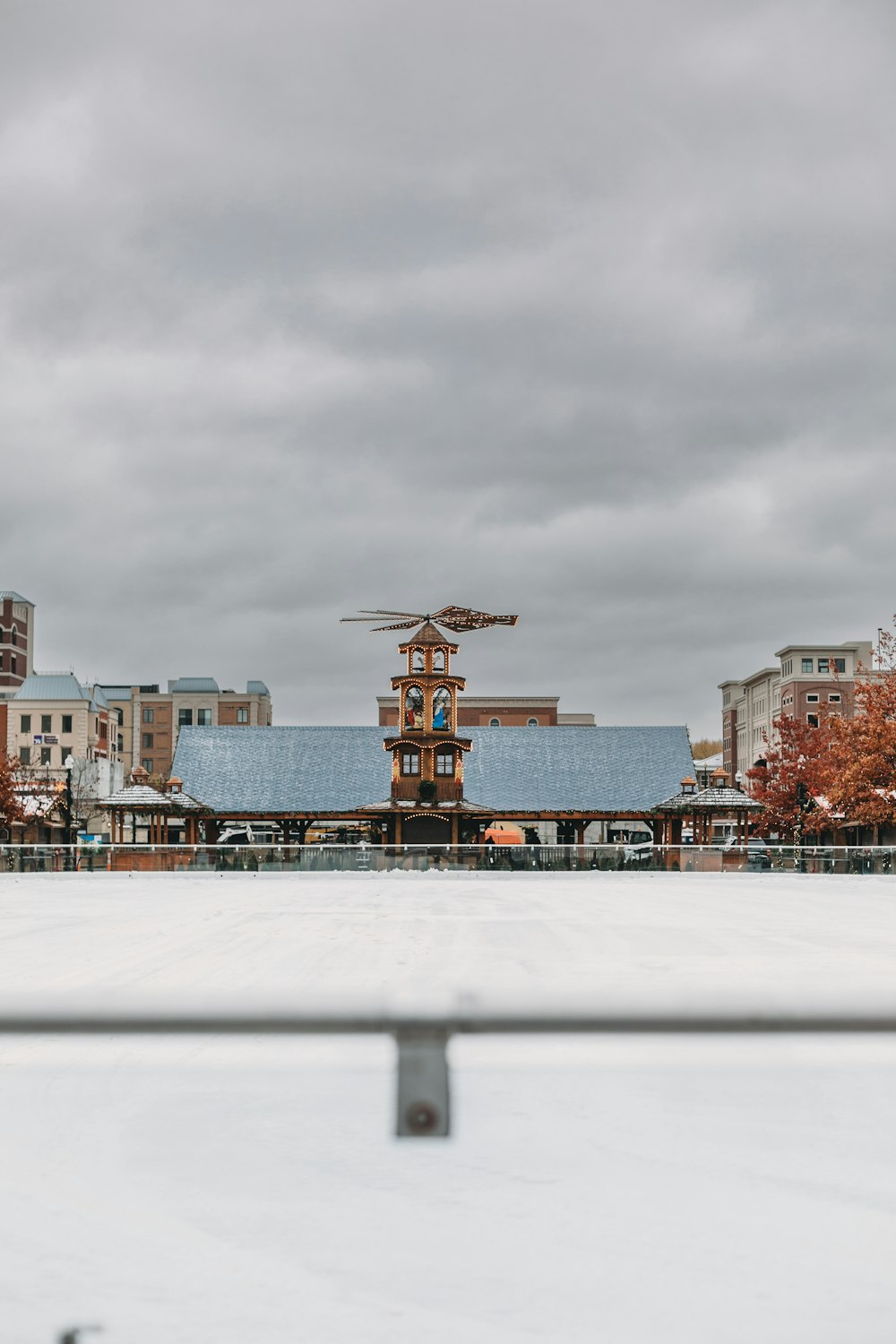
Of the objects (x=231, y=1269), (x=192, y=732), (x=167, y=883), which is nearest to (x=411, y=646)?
(x=192, y=732)

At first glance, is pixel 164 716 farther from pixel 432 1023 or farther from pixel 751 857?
pixel 432 1023

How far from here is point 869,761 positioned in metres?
54.0

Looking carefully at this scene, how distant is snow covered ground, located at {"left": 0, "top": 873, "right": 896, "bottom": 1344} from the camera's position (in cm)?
344

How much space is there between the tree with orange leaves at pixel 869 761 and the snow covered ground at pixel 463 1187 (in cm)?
4372

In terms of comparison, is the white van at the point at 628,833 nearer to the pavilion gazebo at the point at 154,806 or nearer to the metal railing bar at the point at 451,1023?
the pavilion gazebo at the point at 154,806

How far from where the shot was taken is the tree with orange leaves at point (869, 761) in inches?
2137

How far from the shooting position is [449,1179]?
5164mm

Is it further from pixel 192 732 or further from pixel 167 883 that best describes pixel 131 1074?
pixel 192 732

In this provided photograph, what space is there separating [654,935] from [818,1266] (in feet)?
55.8

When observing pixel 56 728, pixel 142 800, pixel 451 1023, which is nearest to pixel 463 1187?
pixel 451 1023

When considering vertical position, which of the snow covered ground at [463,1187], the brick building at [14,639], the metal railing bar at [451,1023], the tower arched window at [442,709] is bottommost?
the snow covered ground at [463,1187]

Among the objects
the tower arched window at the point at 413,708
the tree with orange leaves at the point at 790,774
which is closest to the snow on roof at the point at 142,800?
the tower arched window at the point at 413,708

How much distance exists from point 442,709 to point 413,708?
1.56m

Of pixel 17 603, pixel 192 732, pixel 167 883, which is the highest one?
pixel 17 603
